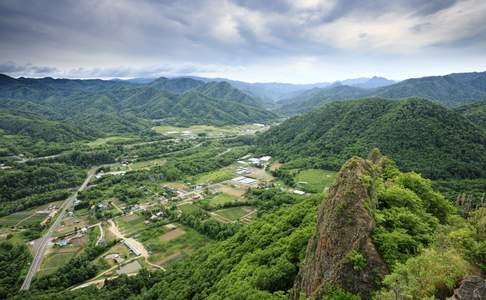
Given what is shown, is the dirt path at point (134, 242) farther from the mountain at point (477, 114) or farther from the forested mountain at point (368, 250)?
the mountain at point (477, 114)

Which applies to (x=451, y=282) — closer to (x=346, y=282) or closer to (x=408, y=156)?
(x=346, y=282)

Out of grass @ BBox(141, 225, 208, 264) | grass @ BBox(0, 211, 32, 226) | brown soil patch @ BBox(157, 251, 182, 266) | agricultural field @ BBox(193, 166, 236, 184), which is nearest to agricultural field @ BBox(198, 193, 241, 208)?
grass @ BBox(141, 225, 208, 264)

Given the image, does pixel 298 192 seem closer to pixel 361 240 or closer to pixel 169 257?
pixel 169 257

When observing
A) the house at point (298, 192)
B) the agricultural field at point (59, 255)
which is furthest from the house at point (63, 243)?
the house at point (298, 192)

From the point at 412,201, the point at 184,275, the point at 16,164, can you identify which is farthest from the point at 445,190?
the point at 16,164

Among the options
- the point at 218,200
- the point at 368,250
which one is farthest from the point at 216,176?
the point at 368,250

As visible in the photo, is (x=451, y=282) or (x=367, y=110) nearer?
(x=451, y=282)

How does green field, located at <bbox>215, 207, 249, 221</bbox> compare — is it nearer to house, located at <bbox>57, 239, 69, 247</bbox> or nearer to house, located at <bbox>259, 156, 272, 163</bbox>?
house, located at <bbox>57, 239, 69, 247</bbox>
